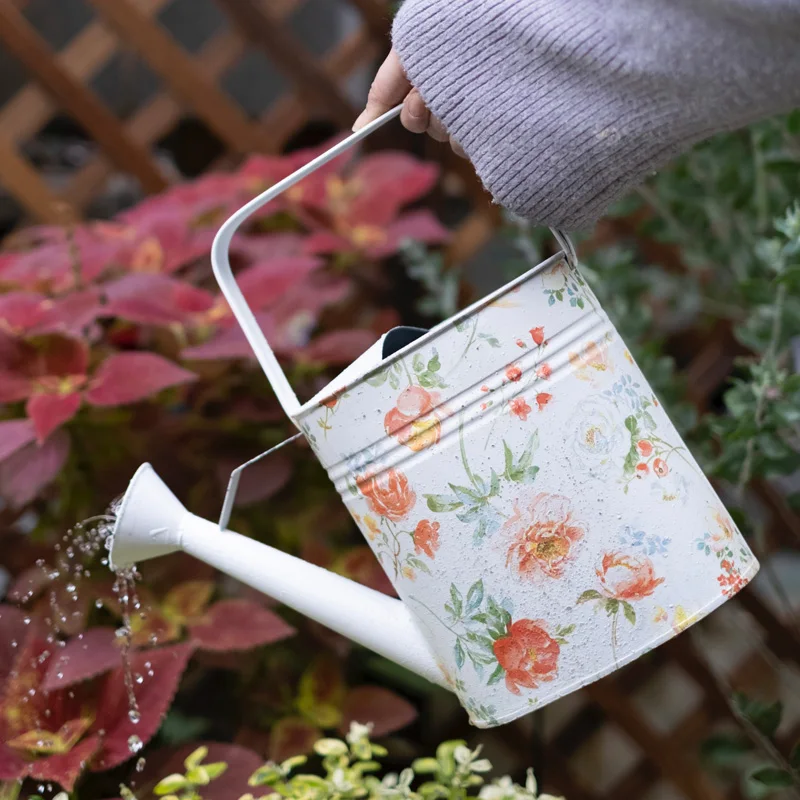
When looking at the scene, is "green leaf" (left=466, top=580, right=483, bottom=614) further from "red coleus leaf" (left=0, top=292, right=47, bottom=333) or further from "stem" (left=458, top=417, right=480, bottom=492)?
"red coleus leaf" (left=0, top=292, right=47, bottom=333)

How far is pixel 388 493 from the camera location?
482mm

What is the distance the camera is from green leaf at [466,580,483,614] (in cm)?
48

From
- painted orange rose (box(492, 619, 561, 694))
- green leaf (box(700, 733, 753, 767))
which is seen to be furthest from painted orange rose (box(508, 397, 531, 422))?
green leaf (box(700, 733, 753, 767))

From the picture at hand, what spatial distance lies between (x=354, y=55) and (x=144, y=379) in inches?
31.9

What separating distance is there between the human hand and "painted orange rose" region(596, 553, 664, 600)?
0.78 ft

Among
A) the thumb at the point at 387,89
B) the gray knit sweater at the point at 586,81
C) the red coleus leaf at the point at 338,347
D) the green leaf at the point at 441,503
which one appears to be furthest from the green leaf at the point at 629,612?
the red coleus leaf at the point at 338,347

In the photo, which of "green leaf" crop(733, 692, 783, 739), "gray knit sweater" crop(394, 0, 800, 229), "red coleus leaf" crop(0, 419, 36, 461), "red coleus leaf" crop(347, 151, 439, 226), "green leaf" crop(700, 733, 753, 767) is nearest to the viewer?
"gray knit sweater" crop(394, 0, 800, 229)

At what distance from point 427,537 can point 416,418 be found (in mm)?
64

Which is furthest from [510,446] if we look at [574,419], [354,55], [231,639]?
[354,55]

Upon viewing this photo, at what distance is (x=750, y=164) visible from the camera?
0.99 meters

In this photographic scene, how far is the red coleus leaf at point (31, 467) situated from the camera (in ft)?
2.27

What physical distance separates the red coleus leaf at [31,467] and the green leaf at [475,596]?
1.22ft

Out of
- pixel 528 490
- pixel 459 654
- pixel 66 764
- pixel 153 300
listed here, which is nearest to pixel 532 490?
pixel 528 490

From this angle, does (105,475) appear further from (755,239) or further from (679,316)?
(679,316)
